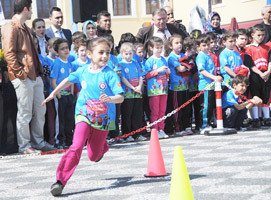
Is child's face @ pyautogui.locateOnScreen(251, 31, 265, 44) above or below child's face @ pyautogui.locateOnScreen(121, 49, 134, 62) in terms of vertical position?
above

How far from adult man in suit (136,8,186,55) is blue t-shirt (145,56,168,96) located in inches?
53.0

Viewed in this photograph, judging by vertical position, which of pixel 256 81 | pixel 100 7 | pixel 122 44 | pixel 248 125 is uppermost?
pixel 100 7

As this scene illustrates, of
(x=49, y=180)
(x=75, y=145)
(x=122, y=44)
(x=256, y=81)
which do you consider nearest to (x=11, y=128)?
(x=122, y=44)

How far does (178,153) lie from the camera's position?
550 cm

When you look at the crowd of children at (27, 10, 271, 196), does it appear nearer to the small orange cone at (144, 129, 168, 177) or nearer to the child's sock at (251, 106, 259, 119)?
the child's sock at (251, 106, 259, 119)

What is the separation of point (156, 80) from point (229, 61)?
1.64 meters

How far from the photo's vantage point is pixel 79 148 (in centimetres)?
667

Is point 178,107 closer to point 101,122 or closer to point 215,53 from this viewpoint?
point 215,53

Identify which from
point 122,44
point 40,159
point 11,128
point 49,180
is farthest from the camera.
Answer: point 122,44

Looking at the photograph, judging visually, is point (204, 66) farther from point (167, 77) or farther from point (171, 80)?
point (167, 77)

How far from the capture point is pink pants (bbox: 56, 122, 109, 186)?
6.55m

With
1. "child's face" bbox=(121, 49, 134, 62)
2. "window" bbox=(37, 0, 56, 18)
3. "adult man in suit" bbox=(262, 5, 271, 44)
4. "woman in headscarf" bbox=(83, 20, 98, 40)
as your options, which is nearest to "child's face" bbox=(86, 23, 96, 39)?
"woman in headscarf" bbox=(83, 20, 98, 40)

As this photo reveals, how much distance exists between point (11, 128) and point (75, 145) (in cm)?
385

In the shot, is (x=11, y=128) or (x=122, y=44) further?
(x=122, y=44)
